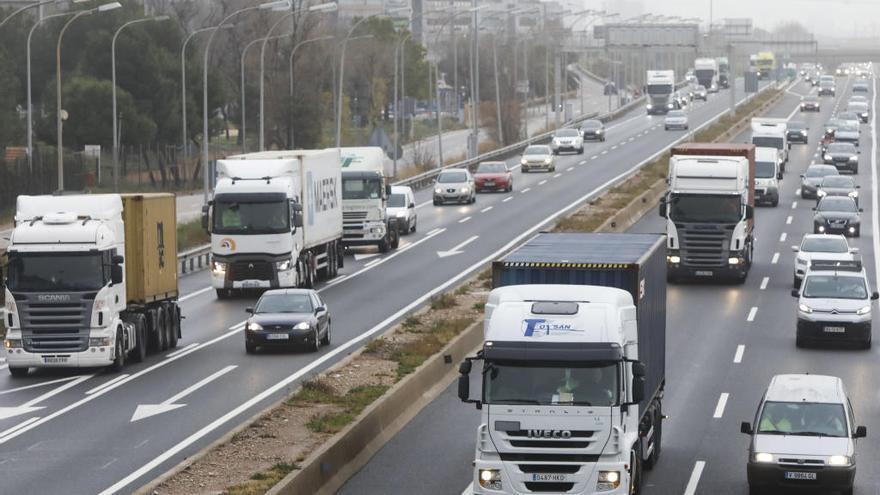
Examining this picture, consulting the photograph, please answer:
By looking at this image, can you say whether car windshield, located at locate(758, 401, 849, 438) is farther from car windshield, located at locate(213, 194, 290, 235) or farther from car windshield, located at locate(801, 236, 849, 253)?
car windshield, located at locate(801, 236, 849, 253)

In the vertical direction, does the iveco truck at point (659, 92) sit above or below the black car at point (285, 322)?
above

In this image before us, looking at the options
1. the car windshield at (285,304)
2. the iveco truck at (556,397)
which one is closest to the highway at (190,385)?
the car windshield at (285,304)

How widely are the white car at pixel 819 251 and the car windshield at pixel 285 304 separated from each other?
55.0 feet

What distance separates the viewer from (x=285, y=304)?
37094 millimetres

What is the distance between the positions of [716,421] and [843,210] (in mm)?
34017

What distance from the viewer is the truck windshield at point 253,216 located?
→ 4553 centimetres

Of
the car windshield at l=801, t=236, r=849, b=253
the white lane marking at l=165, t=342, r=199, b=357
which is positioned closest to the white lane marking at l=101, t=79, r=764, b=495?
the white lane marking at l=165, t=342, r=199, b=357

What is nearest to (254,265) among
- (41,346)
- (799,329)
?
(41,346)

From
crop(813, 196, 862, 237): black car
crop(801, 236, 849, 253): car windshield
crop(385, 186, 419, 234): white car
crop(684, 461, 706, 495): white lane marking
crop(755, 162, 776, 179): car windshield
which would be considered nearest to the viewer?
crop(684, 461, 706, 495): white lane marking

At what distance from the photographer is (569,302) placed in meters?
20.1

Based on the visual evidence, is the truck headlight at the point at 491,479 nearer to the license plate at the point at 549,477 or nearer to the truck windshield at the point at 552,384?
the license plate at the point at 549,477

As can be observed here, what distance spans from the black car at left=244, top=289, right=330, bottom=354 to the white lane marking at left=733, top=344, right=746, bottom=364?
9.06 meters

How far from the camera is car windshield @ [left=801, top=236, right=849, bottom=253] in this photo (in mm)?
49194

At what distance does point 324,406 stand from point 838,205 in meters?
37.5
